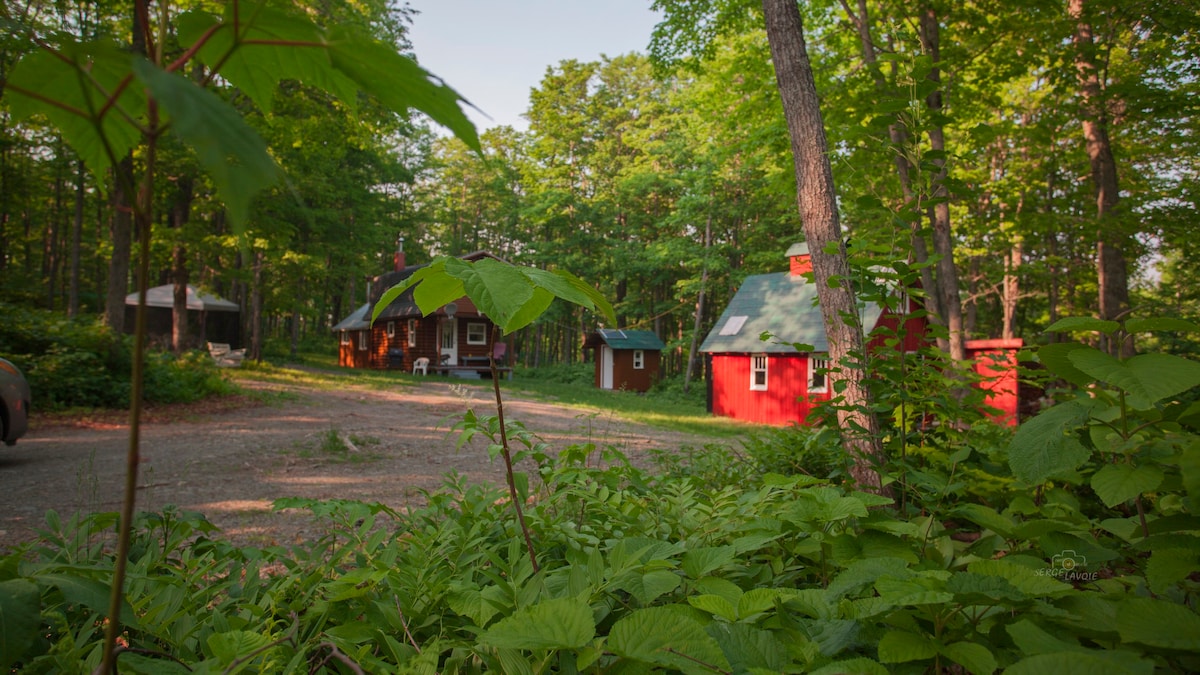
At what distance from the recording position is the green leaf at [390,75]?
2.32ft

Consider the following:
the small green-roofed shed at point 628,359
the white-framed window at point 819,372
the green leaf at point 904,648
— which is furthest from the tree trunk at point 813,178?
the small green-roofed shed at point 628,359

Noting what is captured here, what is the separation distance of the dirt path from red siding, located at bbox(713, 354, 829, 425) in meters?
6.43

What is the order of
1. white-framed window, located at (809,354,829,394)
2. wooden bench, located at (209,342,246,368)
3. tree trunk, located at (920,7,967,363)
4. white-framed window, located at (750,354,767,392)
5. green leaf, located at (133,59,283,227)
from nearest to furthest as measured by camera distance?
green leaf, located at (133,59,283,227)
white-framed window, located at (809,354,829,394)
tree trunk, located at (920,7,967,363)
white-framed window, located at (750,354,767,392)
wooden bench, located at (209,342,246,368)

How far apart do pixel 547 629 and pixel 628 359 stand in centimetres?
2648

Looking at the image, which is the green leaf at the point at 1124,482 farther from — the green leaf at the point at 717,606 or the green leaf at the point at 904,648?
the green leaf at the point at 717,606

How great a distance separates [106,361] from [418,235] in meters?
35.5

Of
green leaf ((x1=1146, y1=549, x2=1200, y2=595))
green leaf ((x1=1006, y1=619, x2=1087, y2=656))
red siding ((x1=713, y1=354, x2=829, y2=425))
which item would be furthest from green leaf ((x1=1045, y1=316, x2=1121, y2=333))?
red siding ((x1=713, y1=354, x2=829, y2=425))

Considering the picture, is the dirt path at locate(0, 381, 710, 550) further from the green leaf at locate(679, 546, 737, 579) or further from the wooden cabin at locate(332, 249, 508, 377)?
the wooden cabin at locate(332, 249, 508, 377)

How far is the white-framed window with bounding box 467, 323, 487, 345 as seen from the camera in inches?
1040

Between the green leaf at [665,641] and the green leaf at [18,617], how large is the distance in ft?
2.56

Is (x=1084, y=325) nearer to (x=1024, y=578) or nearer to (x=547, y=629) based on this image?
(x=1024, y=578)

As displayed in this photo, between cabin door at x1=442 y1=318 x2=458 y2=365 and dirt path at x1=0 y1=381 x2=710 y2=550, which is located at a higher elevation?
cabin door at x1=442 y1=318 x2=458 y2=365

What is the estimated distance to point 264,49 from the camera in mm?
769

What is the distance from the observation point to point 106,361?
10.3 m
